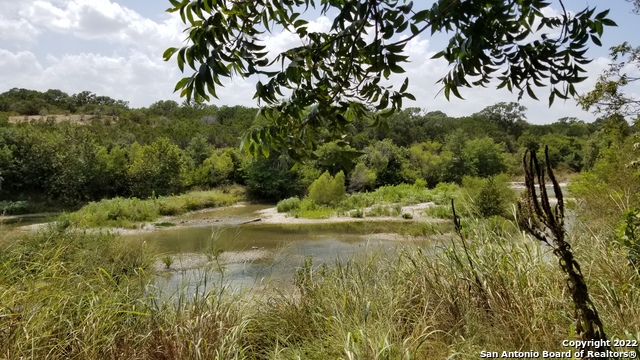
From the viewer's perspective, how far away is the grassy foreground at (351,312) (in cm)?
240

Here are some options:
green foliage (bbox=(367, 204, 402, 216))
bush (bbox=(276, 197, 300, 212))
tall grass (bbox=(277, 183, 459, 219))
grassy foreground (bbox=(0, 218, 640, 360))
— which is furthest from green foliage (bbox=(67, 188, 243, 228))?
grassy foreground (bbox=(0, 218, 640, 360))

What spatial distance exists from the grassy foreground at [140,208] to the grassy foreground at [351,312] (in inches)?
625

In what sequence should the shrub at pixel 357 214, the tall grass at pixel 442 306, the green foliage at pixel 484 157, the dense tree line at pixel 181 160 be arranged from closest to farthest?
1. the tall grass at pixel 442 306
2. the shrub at pixel 357 214
3. the dense tree line at pixel 181 160
4. the green foliage at pixel 484 157

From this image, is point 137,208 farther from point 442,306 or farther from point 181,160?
point 442,306

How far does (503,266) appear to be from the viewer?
3.16m

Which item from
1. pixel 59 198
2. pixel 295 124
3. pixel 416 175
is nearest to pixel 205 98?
pixel 295 124

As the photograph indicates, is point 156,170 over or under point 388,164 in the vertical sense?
under

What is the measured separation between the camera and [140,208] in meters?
23.0

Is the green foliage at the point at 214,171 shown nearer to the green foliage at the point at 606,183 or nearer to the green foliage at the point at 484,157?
the green foliage at the point at 484,157

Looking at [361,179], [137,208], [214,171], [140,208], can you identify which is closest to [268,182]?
[214,171]

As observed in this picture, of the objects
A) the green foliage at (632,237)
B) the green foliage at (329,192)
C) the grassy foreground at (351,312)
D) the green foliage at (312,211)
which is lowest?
the green foliage at (312,211)

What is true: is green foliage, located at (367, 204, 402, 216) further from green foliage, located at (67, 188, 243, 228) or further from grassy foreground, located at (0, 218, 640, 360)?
grassy foreground, located at (0, 218, 640, 360)

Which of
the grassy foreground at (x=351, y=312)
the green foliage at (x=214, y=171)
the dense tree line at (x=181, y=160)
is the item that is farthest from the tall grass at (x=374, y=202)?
the grassy foreground at (x=351, y=312)

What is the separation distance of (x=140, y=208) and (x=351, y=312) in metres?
22.3
